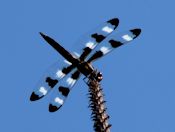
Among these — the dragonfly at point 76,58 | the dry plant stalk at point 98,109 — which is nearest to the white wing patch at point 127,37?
the dragonfly at point 76,58

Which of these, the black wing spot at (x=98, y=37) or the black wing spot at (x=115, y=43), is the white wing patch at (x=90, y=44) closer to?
the black wing spot at (x=98, y=37)

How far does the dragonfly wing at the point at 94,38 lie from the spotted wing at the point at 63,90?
2.26ft

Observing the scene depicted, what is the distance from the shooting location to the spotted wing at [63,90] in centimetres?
1238

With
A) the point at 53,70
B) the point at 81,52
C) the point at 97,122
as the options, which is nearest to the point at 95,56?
the point at 81,52

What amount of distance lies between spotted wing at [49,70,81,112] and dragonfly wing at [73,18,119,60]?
69cm

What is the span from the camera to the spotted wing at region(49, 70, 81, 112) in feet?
40.6

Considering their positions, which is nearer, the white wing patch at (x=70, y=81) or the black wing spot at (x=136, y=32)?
the white wing patch at (x=70, y=81)

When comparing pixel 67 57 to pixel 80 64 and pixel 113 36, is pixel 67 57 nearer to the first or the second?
pixel 80 64

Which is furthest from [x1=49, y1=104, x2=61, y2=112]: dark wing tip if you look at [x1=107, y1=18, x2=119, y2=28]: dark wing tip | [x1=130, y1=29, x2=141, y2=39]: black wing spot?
[x1=130, y1=29, x2=141, y2=39]: black wing spot

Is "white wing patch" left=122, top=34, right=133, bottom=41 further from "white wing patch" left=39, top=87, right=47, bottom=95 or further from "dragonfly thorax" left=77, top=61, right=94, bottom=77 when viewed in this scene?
"white wing patch" left=39, top=87, right=47, bottom=95

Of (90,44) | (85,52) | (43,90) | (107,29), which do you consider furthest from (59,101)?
(107,29)

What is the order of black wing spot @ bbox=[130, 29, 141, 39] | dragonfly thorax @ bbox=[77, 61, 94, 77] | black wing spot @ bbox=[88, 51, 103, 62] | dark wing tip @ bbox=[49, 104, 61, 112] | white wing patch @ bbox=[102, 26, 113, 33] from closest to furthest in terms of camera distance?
dragonfly thorax @ bbox=[77, 61, 94, 77], dark wing tip @ bbox=[49, 104, 61, 112], black wing spot @ bbox=[88, 51, 103, 62], white wing patch @ bbox=[102, 26, 113, 33], black wing spot @ bbox=[130, 29, 141, 39]

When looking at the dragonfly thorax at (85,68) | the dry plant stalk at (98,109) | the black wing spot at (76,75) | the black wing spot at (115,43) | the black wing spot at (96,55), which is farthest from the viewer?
the black wing spot at (115,43)

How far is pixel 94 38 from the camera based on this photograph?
557 inches
